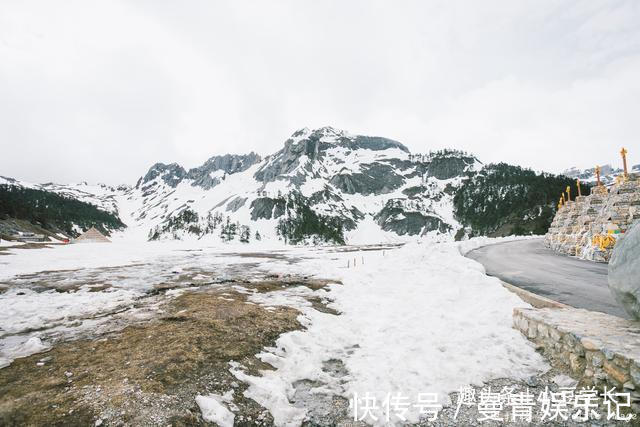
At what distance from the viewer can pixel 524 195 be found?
153 meters

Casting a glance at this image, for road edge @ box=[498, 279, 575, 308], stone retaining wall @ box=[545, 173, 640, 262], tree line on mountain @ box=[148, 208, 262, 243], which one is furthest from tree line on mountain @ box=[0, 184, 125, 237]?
stone retaining wall @ box=[545, 173, 640, 262]

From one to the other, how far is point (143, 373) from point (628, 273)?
30.6 feet

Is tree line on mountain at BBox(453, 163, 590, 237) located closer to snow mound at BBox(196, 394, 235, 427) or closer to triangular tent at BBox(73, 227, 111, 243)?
snow mound at BBox(196, 394, 235, 427)

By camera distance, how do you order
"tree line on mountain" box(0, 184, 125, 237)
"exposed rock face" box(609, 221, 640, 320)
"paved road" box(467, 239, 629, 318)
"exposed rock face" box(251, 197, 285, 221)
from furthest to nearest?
"exposed rock face" box(251, 197, 285, 221) → "tree line on mountain" box(0, 184, 125, 237) → "paved road" box(467, 239, 629, 318) → "exposed rock face" box(609, 221, 640, 320)

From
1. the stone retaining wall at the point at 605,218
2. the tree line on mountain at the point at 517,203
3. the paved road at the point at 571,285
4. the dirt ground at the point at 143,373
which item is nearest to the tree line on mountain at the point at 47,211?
the dirt ground at the point at 143,373

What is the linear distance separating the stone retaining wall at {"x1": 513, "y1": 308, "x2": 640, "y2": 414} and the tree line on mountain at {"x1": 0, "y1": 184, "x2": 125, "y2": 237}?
422ft

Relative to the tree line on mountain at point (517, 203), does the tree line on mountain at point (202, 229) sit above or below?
below

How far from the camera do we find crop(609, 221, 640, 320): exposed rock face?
561cm

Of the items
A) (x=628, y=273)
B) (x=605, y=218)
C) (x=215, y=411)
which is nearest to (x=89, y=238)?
(x=215, y=411)

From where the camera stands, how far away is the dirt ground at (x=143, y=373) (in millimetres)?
4414

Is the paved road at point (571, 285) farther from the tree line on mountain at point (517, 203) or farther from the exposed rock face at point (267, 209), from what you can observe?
the exposed rock face at point (267, 209)

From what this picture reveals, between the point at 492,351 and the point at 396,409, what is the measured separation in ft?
10.3

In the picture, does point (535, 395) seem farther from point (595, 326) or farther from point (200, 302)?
point (200, 302)

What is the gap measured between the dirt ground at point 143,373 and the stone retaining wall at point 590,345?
5324 millimetres
